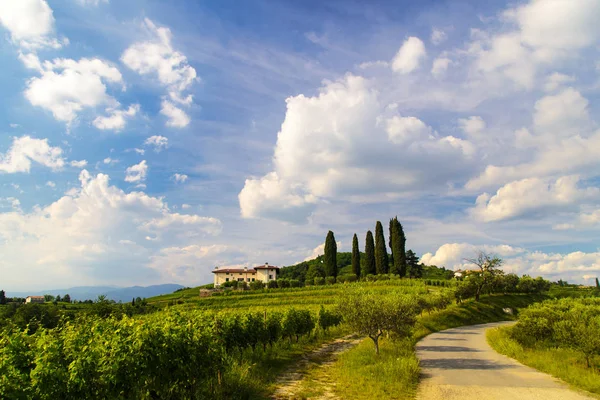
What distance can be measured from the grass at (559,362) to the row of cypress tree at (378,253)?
63.7 meters

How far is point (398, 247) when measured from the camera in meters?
92.2

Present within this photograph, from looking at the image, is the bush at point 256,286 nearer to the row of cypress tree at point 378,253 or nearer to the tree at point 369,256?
the row of cypress tree at point 378,253

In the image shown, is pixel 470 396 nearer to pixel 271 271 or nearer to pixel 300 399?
pixel 300 399

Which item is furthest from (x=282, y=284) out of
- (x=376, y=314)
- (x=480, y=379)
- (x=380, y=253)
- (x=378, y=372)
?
(x=480, y=379)

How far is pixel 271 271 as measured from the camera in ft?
381

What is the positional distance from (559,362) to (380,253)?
72993 millimetres

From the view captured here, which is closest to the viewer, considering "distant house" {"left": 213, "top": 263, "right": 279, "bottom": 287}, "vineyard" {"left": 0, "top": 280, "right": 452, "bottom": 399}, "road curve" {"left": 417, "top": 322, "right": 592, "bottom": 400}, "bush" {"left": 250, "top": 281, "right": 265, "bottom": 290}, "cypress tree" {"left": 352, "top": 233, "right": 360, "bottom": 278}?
"vineyard" {"left": 0, "top": 280, "right": 452, "bottom": 399}

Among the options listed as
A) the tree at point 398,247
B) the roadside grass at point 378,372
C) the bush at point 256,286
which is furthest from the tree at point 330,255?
the roadside grass at point 378,372

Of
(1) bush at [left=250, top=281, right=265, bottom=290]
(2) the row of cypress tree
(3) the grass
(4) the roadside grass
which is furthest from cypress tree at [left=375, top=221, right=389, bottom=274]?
(4) the roadside grass

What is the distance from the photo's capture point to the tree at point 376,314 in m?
22.1

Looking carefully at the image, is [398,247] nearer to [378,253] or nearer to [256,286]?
[378,253]

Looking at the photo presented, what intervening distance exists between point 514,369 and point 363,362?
9260 mm

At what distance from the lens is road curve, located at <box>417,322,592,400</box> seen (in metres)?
15.6

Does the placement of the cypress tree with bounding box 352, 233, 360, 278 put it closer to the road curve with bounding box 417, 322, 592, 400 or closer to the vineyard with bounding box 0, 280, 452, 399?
the road curve with bounding box 417, 322, 592, 400
